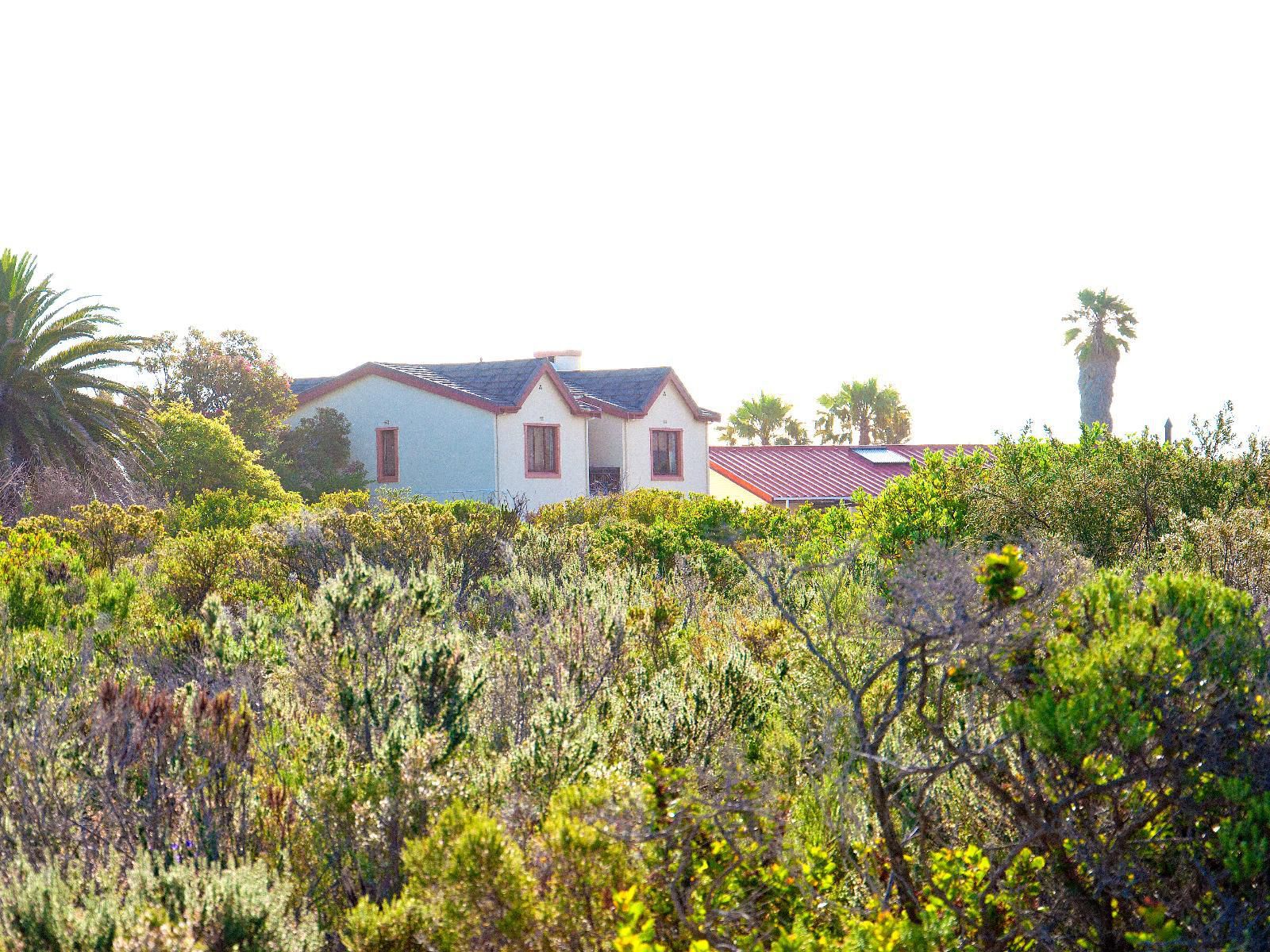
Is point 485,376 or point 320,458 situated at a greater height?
point 485,376

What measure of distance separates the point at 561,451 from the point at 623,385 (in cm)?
397

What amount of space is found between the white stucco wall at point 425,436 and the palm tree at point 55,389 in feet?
26.3

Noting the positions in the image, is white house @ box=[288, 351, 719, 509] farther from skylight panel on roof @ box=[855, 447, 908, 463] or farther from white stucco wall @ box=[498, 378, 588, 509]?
skylight panel on roof @ box=[855, 447, 908, 463]

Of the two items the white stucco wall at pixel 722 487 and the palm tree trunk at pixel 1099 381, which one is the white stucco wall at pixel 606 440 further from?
the palm tree trunk at pixel 1099 381

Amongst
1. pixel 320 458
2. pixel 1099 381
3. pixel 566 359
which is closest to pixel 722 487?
pixel 566 359

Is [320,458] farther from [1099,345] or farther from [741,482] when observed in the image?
[1099,345]

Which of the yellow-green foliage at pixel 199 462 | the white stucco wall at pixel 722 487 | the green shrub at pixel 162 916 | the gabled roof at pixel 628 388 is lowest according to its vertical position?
the green shrub at pixel 162 916

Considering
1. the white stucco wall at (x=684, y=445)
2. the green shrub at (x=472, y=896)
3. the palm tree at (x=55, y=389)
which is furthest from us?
the white stucco wall at (x=684, y=445)

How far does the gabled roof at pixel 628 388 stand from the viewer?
35031 mm

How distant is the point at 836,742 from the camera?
626 centimetres

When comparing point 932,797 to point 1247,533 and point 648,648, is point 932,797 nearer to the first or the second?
point 648,648

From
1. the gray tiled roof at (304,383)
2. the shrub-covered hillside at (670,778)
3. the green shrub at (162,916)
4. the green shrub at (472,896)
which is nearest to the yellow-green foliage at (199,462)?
the gray tiled roof at (304,383)

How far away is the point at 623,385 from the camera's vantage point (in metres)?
36.4

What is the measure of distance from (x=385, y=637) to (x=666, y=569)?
31.1 ft
